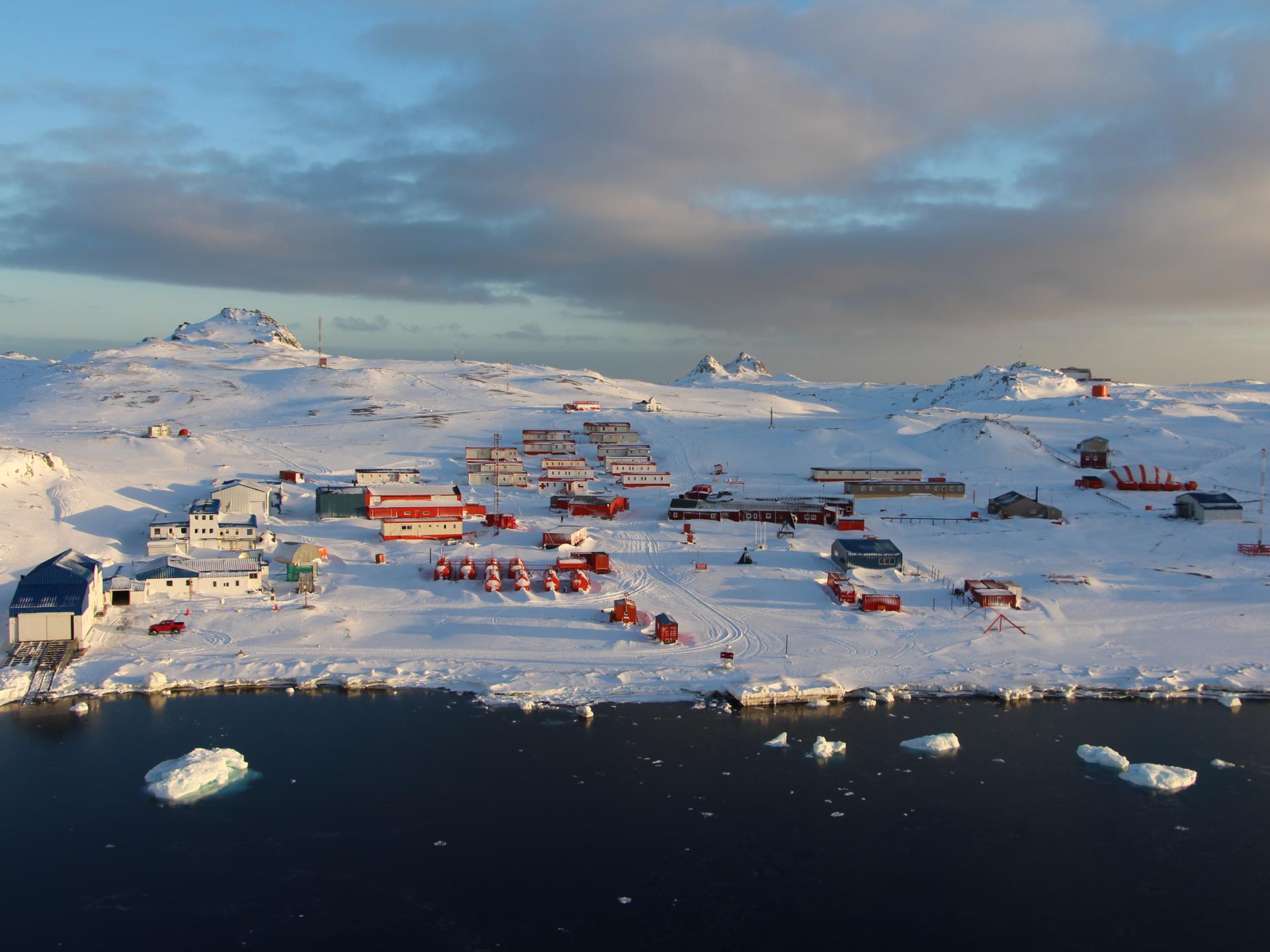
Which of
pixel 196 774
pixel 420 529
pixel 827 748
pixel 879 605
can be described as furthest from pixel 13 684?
pixel 879 605

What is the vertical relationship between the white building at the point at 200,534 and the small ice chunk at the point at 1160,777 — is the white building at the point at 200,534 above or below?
above

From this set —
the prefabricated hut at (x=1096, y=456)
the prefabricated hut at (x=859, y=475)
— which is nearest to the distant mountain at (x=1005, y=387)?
the prefabricated hut at (x=1096, y=456)

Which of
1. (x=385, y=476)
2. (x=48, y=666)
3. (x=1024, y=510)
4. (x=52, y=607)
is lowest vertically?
(x=48, y=666)

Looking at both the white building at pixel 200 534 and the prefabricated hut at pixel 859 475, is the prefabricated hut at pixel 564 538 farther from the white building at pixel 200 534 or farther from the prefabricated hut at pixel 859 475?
the prefabricated hut at pixel 859 475

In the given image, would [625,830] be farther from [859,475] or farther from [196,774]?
[859,475]

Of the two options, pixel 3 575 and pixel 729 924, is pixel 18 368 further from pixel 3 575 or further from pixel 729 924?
pixel 729 924

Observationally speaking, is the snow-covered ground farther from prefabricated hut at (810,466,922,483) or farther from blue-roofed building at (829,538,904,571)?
prefabricated hut at (810,466,922,483)
